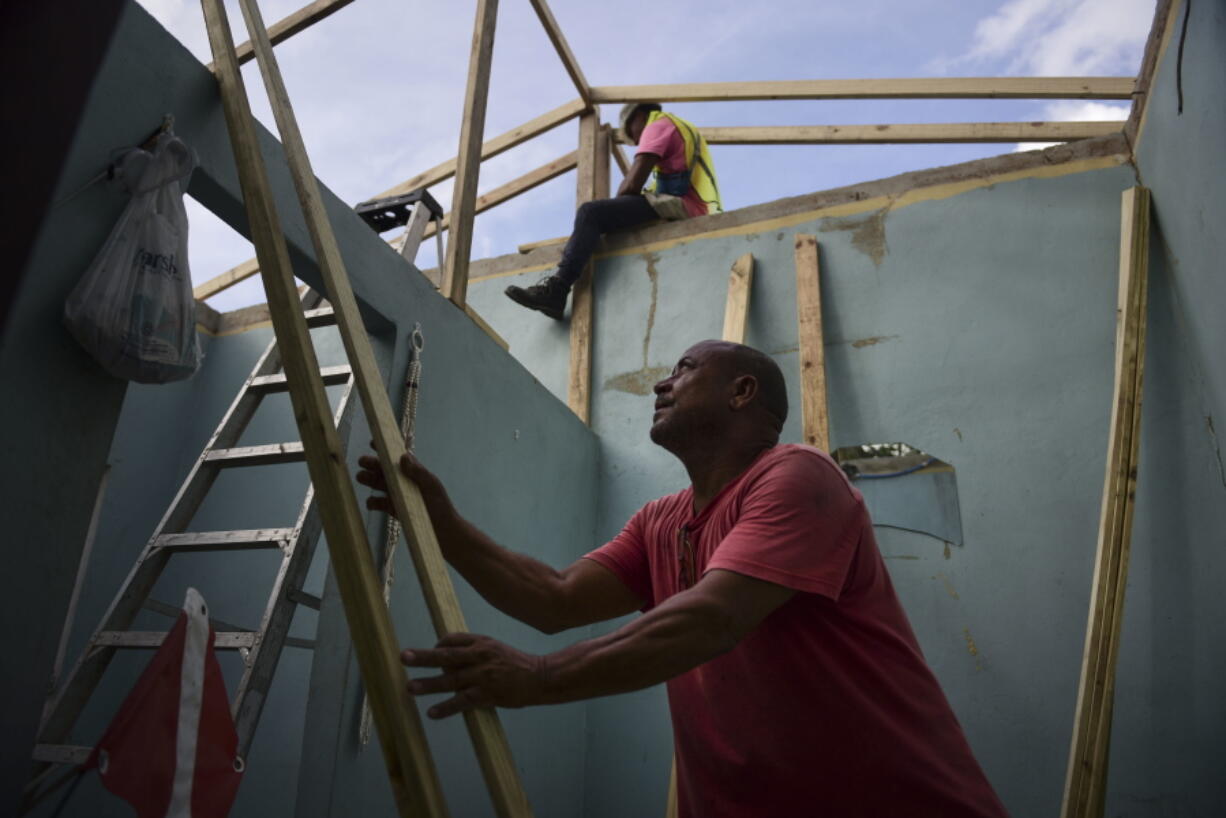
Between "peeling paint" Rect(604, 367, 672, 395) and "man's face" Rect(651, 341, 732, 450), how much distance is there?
1.91 m

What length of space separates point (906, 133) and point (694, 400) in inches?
119

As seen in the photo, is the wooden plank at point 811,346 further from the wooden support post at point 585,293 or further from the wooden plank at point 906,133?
the wooden support post at point 585,293

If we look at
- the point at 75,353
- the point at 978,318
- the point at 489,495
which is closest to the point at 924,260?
the point at 978,318

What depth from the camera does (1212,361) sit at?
2.31 metres

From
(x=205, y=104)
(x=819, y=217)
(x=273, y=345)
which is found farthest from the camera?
(x=819, y=217)

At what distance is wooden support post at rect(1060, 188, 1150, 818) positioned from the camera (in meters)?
2.12

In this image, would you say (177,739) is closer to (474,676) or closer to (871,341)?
(474,676)

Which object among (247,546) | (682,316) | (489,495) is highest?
(682,316)

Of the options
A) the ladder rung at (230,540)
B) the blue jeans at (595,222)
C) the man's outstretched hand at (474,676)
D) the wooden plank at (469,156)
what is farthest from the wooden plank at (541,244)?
the man's outstretched hand at (474,676)

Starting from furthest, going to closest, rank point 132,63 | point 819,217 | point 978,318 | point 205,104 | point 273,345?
point 819,217, point 978,318, point 273,345, point 205,104, point 132,63

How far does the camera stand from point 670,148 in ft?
13.4

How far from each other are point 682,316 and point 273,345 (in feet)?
6.24

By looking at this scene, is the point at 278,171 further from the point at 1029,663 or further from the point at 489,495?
the point at 1029,663

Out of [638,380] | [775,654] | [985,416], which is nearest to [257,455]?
[775,654]
